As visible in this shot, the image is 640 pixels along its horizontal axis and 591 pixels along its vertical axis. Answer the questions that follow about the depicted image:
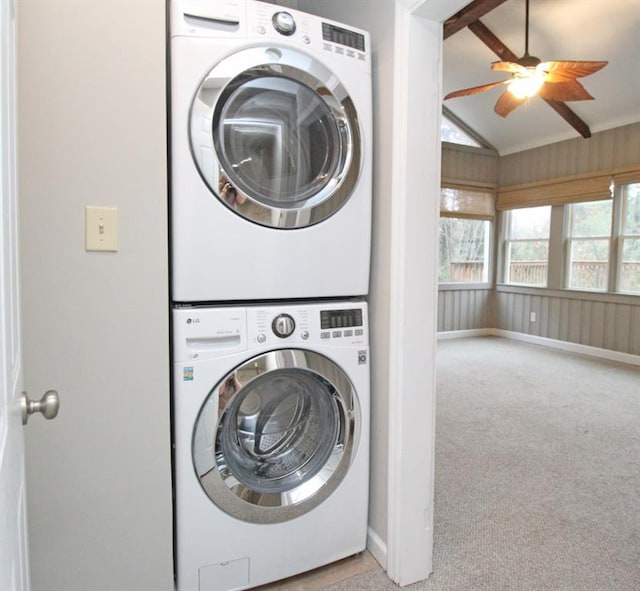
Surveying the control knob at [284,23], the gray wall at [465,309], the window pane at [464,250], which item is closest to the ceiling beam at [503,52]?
the window pane at [464,250]

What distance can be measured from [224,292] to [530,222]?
5.55 m

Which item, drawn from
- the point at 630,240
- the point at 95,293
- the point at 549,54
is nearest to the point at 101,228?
the point at 95,293

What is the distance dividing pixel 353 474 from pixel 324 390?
33 cm

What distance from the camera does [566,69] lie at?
9.66 ft

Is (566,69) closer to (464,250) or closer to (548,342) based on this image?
(464,250)

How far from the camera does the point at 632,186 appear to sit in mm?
4641

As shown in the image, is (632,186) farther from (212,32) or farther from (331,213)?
→ (212,32)

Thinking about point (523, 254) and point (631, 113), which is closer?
point (631, 113)

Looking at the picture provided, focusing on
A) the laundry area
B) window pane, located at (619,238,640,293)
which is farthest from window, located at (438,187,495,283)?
the laundry area

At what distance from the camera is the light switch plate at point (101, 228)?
1.15 metres

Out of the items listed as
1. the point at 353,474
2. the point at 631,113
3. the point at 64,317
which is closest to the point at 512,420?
the point at 353,474

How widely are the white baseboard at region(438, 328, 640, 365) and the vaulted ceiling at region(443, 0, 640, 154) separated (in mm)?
2506

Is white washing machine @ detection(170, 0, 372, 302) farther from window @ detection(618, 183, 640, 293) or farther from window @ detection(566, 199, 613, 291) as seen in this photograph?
window @ detection(566, 199, 613, 291)

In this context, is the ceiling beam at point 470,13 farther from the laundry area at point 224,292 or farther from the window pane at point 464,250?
the window pane at point 464,250
